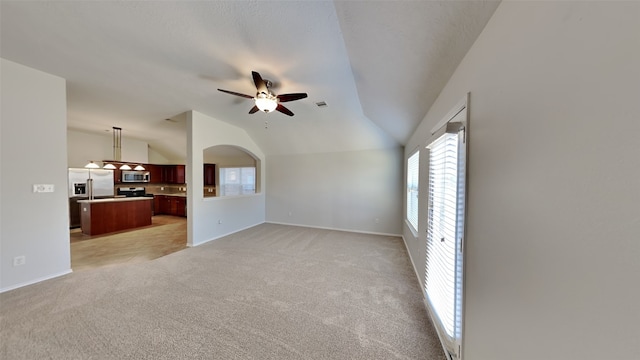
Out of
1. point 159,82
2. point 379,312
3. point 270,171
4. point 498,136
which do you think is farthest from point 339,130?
point 498,136

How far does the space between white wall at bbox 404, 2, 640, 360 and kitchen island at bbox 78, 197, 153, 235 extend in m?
7.37

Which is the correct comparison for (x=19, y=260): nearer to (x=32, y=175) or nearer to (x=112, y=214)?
(x=32, y=175)

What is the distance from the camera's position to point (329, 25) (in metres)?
1.98

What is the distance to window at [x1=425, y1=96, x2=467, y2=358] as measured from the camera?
1.39m

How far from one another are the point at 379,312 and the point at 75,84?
17.2ft

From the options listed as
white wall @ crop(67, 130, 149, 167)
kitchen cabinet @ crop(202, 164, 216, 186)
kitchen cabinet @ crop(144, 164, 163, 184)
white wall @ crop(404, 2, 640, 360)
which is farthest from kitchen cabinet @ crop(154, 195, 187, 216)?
Answer: white wall @ crop(404, 2, 640, 360)

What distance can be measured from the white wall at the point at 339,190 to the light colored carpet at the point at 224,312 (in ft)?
6.33

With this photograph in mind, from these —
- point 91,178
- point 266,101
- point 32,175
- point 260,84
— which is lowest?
point 91,178

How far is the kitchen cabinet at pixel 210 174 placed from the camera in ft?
25.6

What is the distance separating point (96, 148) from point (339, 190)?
7.39m

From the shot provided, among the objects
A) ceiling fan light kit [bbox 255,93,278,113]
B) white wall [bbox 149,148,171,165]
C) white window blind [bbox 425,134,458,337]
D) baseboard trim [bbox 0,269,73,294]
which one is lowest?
baseboard trim [bbox 0,269,73,294]

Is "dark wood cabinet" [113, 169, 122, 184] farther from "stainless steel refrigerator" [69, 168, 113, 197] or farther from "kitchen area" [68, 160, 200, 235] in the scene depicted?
"stainless steel refrigerator" [69, 168, 113, 197]

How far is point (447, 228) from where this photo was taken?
1.65m

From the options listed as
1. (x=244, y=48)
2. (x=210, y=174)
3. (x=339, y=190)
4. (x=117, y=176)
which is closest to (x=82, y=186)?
(x=117, y=176)
